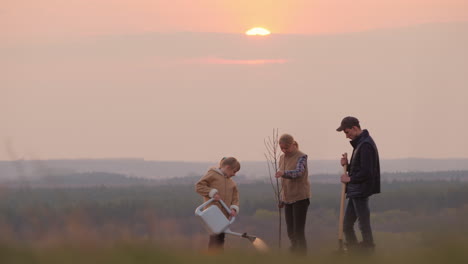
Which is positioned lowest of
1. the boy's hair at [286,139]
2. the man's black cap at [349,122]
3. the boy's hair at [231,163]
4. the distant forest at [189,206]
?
the distant forest at [189,206]

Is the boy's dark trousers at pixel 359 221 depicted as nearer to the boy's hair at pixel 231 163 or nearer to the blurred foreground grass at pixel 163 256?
the boy's hair at pixel 231 163

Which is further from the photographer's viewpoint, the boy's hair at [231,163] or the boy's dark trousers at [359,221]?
the boy's hair at [231,163]

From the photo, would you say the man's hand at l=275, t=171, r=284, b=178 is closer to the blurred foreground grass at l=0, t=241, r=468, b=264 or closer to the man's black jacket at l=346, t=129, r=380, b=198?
the man's black jacket at l=346, t=129, r=380, b=198

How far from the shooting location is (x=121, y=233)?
830 cm

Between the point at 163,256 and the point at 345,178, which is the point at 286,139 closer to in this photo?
the point at 345,178

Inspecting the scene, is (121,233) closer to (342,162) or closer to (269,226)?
(342,162)

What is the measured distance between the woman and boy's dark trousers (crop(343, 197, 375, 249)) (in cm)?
80

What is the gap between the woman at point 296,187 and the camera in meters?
12.9

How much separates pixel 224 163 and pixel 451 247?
17.3ft

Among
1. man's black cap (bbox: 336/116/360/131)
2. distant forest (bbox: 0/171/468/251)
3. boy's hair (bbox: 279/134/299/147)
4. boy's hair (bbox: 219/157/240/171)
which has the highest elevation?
man's black cap (bbox: 336/116/360/131)

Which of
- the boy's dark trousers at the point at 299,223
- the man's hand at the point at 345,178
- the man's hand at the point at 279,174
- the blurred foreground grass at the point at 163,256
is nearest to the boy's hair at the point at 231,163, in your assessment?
the man's hand at the point at 279,174

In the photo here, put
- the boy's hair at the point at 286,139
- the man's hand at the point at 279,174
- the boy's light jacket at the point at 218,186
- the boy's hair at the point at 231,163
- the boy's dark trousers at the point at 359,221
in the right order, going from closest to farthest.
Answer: the boy's dark trousers at the point at 359,221 < the boy's hair at the point at 231,163 < the boy's light jacket at the point at 218,186 < the man's hand at the point at 279,174 < the boy's hair at the point at 286,139

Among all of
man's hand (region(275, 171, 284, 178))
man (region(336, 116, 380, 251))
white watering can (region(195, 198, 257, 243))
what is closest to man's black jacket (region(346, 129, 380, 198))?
man (region(336, 116, 380, 251))

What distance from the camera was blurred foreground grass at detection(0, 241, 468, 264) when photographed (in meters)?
7.01
